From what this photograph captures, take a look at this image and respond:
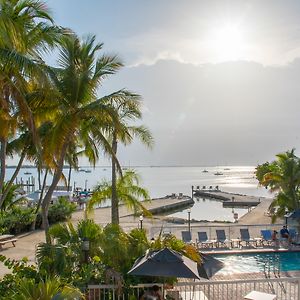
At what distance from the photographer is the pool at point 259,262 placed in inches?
654

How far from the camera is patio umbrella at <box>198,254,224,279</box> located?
30.3ft

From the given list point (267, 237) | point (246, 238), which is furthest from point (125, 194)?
point (267, 237)

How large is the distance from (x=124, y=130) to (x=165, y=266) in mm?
6189

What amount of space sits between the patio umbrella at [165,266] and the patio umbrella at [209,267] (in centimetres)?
77

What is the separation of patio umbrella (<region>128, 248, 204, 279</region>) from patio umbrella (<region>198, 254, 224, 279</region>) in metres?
0.77

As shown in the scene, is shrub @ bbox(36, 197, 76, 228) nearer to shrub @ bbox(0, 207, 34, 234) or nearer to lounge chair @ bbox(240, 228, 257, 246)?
shrub @ bbox(0, 207, 34, 234)

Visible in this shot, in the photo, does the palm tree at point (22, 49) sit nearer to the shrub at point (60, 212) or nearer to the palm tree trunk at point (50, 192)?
the palm tree trunk at point (50, 192)

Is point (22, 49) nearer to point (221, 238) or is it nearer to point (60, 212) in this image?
point (221, 238)

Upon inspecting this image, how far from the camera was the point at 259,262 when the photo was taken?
17.9m

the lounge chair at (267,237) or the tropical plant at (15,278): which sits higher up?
the tropical plant at (15,278)

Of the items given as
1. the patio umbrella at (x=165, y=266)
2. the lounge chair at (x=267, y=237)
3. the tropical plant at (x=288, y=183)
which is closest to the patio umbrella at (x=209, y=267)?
the patio umbrella at (x=165, y=266)

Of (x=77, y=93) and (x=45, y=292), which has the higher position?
(x=77, y=93)

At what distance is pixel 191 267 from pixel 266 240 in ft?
44.8

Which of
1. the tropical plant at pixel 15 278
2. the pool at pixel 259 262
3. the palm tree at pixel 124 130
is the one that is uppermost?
the palm tree at pixel 124 130
